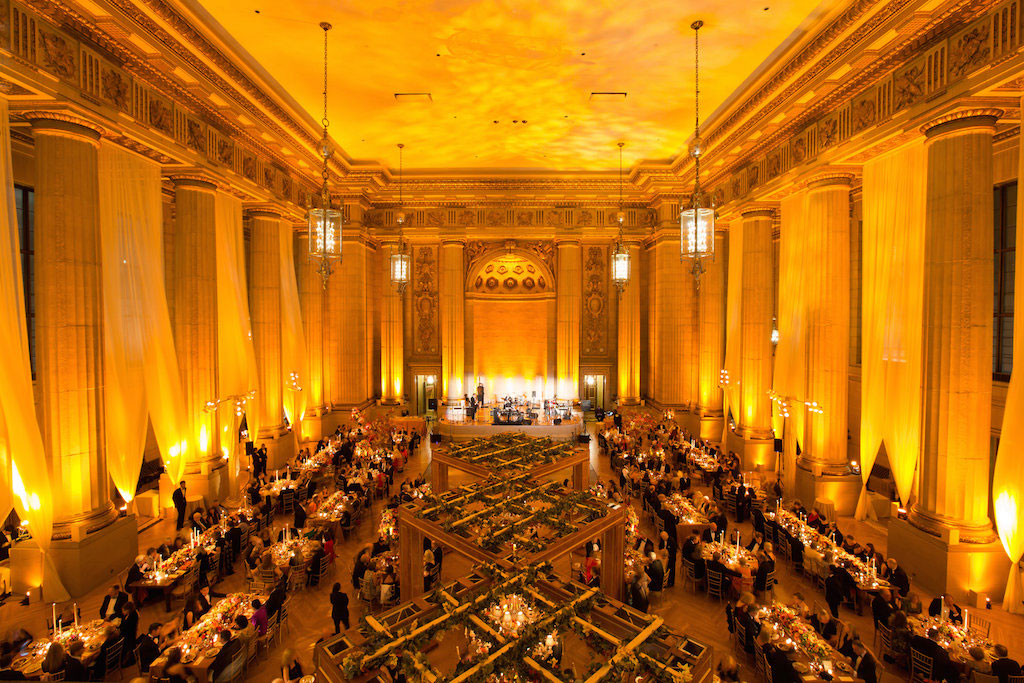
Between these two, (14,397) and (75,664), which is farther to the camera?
(14,397)

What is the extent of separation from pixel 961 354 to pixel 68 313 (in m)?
14.8

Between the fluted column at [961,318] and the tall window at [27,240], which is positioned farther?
the tall window at [27,240]

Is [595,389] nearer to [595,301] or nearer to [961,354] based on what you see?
A: [595,301]

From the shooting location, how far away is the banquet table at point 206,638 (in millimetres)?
6242

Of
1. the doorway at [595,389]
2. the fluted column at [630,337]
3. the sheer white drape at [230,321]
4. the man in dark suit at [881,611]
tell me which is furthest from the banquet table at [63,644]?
the doorway at [595,389]

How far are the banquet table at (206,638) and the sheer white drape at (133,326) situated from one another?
378 cm

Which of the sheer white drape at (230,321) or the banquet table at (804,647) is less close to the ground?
the sheer white drape at (230,321)

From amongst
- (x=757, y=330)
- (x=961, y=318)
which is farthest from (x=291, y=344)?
(x=961, y=318)

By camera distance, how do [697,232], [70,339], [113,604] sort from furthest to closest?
[697,232]
[70,339]
[113,604]

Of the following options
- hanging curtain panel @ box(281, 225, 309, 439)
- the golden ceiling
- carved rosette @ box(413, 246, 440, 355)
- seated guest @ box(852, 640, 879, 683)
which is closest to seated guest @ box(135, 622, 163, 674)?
seated guest @ box(852, 640, 879, 683)

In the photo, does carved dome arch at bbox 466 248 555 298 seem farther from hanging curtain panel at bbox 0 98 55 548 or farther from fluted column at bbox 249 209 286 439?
hanging curtain panel at bbox 0 98 55 548

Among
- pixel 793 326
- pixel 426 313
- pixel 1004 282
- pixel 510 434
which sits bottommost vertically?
pixel 510 434

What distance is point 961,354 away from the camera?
8.48 metres

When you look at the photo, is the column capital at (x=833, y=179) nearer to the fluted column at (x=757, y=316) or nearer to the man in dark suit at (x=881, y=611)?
the fluted column at (x=757, y=316)
